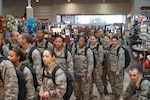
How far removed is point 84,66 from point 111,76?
3.14ft

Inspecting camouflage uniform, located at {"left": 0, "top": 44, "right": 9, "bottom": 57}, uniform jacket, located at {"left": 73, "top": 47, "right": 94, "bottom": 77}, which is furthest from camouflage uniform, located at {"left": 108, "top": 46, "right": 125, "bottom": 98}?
camouflage uniform, located at {"left": 0, "top": 44, "right": 9, "bottom": 57}

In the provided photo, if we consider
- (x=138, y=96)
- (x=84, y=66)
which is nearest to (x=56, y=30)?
(x=84, y=66)

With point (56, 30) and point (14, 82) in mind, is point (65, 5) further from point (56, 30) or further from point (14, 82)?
point (14, 82)

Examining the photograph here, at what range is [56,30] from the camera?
1022 cm

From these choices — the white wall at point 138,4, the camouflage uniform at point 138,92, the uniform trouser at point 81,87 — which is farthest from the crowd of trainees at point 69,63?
the white wall at point 138,4

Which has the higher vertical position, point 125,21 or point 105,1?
point 105,1

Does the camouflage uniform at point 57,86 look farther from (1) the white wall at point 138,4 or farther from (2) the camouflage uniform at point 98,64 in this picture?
(1) the white wall at point 138,4

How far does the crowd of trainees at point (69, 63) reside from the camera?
3.31m

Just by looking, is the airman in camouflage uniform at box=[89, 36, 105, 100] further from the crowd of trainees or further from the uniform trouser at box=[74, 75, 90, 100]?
the uniform trouser at box=[74, 75, 90, 100]

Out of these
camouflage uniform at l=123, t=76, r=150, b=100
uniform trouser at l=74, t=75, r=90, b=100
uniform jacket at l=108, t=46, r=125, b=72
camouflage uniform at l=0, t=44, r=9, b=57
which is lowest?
uniform trouser at l=74, t=75, r=90, b=100

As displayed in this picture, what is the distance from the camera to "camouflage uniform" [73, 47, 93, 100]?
547 centimetres

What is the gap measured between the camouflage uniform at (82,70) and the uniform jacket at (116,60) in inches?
28.7

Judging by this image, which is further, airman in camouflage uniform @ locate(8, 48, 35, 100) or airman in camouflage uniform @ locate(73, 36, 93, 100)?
airman in camouflage uniform @ locate(73, 36, 93, 100)

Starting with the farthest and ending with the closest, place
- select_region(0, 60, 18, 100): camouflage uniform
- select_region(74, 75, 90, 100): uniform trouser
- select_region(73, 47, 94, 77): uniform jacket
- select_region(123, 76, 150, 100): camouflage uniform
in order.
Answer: select_region(74, 75, 90, 100): uniform trouser
select_region(73, 47, 94, 77): uniform jacket
select_region(123, 76, 150, 100): camouflage uniform
select_region(0, 60, 18, 100): camouflage uniform
